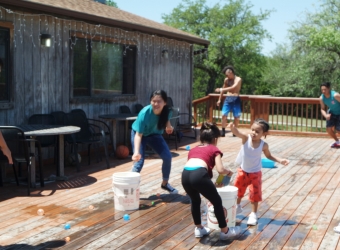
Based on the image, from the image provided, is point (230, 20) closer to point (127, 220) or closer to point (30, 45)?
point (30, 45)

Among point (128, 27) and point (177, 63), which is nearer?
point (128, 27)

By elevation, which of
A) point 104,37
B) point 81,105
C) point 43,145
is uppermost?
point 104,37

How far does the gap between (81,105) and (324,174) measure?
409 centimetres

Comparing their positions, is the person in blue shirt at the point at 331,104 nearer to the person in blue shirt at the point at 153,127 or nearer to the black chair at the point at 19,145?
the person in blue shirt at the point at 153,127

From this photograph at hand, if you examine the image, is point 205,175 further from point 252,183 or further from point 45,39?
point 45,39

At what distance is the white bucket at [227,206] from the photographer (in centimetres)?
411

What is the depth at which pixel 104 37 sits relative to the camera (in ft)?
28.7

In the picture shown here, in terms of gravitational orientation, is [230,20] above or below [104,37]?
above

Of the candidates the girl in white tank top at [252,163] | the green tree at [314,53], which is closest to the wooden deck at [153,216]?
the girl in white tank top at [252,163]

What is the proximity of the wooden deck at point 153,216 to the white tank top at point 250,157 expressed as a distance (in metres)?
0.53

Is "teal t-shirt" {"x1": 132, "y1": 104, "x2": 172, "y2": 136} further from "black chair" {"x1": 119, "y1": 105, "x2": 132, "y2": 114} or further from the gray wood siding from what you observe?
"black chair" {"x1": 119, "y1": 105, "x2": 132, "y2": 114}

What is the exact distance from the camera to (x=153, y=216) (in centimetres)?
475

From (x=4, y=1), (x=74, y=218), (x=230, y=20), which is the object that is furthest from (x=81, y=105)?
(x=230, y=20)

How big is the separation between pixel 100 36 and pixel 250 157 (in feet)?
16.6
